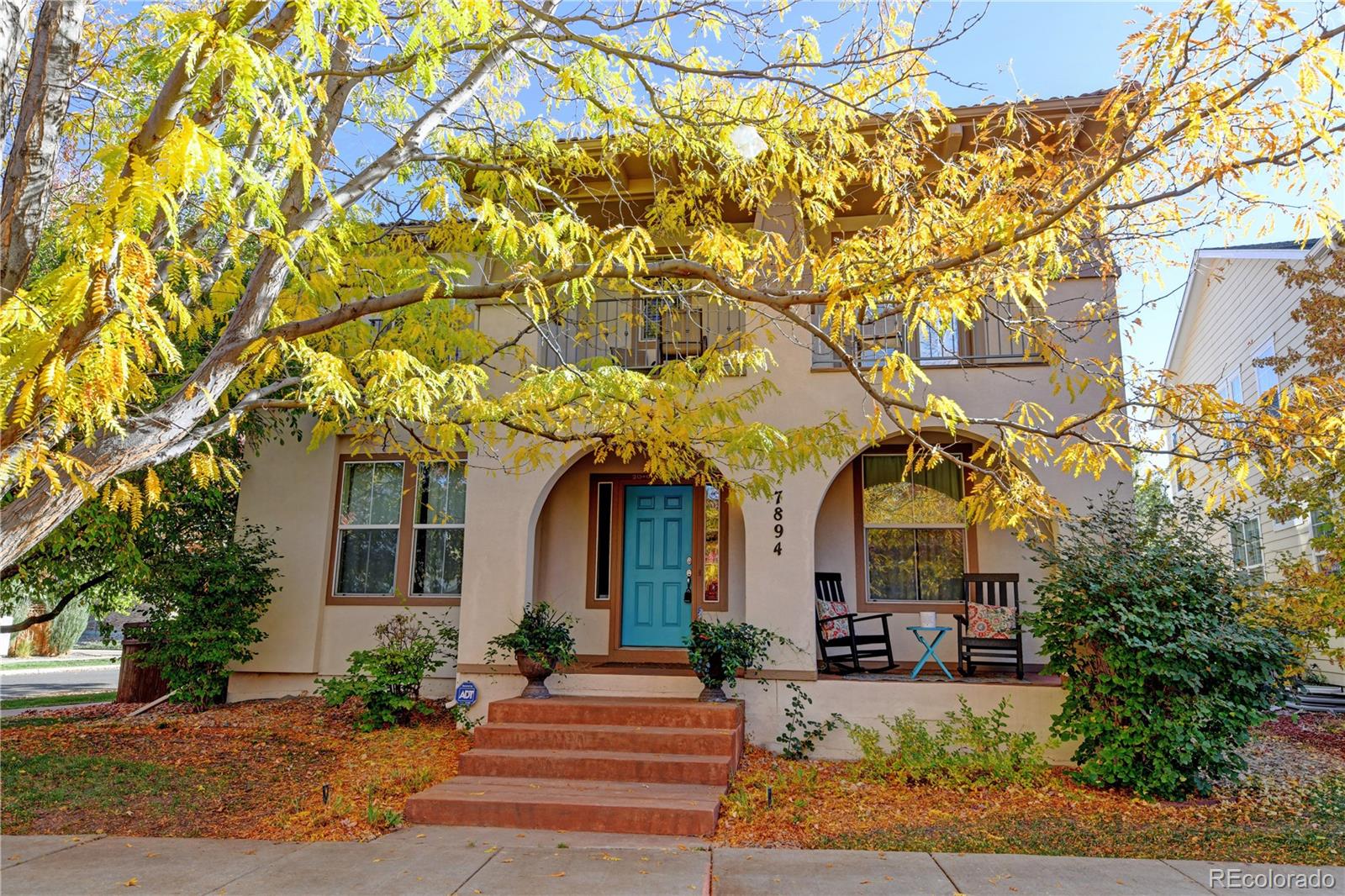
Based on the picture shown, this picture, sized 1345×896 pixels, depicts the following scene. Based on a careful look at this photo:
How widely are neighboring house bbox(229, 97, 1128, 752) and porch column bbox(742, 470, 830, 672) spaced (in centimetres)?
2

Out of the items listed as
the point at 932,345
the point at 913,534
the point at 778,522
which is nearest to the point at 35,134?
the point at 778,522

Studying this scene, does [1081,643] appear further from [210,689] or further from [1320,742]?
[210,689]

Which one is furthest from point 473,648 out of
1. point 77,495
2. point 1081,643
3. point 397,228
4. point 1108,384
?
point 1108,384

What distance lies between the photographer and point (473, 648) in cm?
862

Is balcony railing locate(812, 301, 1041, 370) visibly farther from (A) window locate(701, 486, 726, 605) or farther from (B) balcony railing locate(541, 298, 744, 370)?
(A) window locate(701, 486, 726, 605)

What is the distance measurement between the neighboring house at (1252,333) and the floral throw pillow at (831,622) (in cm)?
614

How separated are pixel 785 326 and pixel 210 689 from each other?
7805 millimetres

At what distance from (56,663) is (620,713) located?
22.2m

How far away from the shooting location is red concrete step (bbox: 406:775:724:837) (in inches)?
224

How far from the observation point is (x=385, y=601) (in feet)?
33.8

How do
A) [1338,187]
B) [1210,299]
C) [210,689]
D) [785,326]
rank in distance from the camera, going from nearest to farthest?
1. [1338,187]
2. [785,326]
3. [210,689]
4. [1210,299]

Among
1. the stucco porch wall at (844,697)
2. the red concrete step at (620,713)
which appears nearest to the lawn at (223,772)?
the red concrete step at (620,713)

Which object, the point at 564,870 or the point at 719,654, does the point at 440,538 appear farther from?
the point at 564,870

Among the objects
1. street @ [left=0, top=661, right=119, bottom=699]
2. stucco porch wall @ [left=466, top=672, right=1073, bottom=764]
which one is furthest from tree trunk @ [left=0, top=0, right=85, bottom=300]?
street @ [left=0, top=661, right=119, bottom=699]
